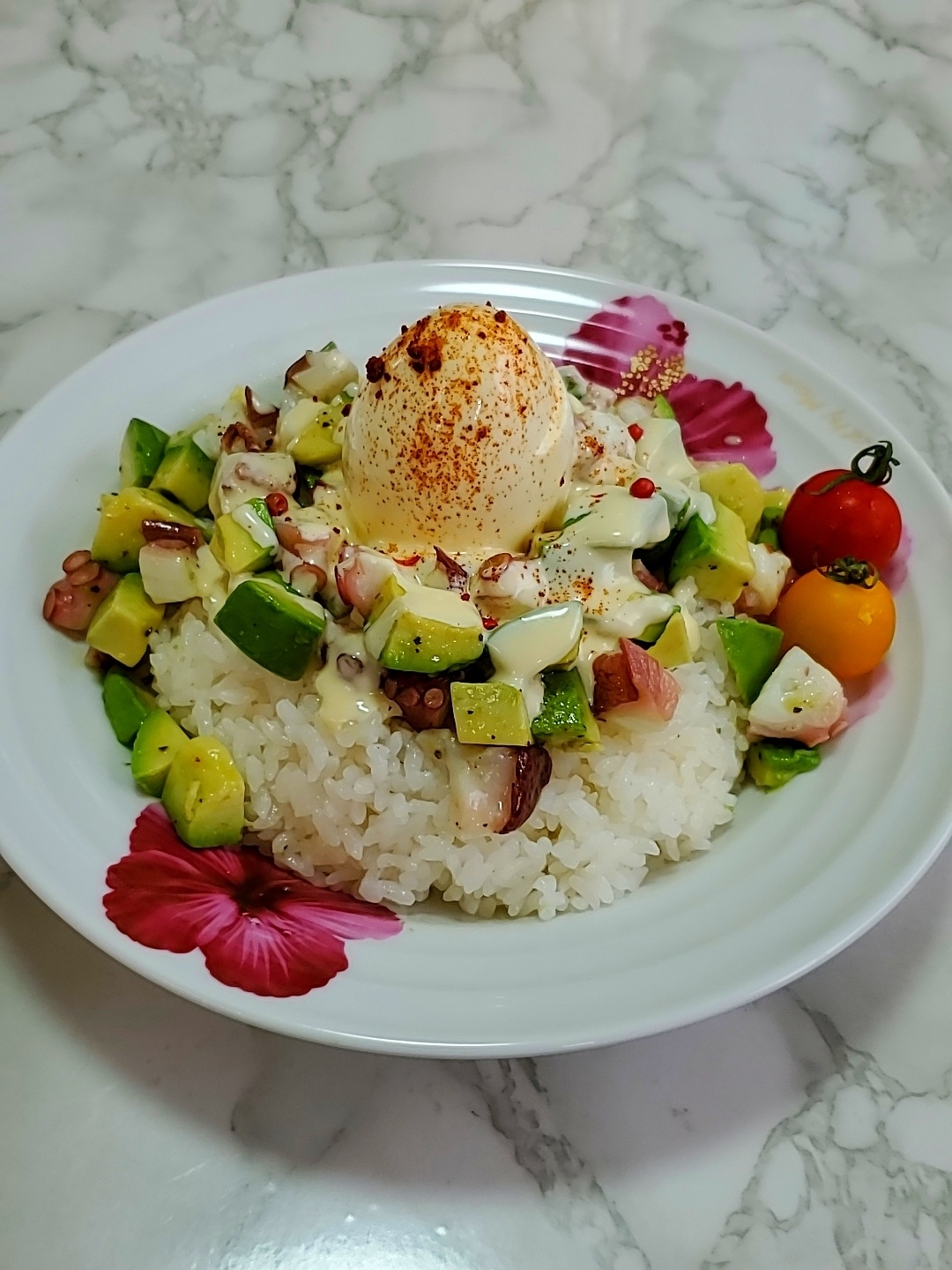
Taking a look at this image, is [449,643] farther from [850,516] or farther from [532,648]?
[850,516]

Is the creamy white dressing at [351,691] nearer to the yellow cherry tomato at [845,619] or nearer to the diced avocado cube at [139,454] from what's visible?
the diced avocado cube at [139,454]

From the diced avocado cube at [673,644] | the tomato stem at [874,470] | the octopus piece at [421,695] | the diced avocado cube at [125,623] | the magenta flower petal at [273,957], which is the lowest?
the magenta flower petal at [273,957]

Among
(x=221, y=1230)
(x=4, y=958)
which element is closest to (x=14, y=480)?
(x=4, y=958)

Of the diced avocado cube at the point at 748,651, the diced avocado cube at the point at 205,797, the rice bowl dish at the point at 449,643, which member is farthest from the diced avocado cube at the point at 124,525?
the diced avocado cube at the point at 748,651

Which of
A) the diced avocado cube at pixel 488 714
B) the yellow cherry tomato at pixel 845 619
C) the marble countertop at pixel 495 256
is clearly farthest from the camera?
the yellow cherry tomato at pixel 845 619

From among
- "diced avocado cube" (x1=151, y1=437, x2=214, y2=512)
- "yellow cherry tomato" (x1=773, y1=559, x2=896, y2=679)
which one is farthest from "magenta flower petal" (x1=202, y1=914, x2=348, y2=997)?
"yellow cherry tomato" (x1=773, y1=559, x2=896, y2=679)

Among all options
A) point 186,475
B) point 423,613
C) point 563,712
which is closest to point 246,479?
point 186,475
